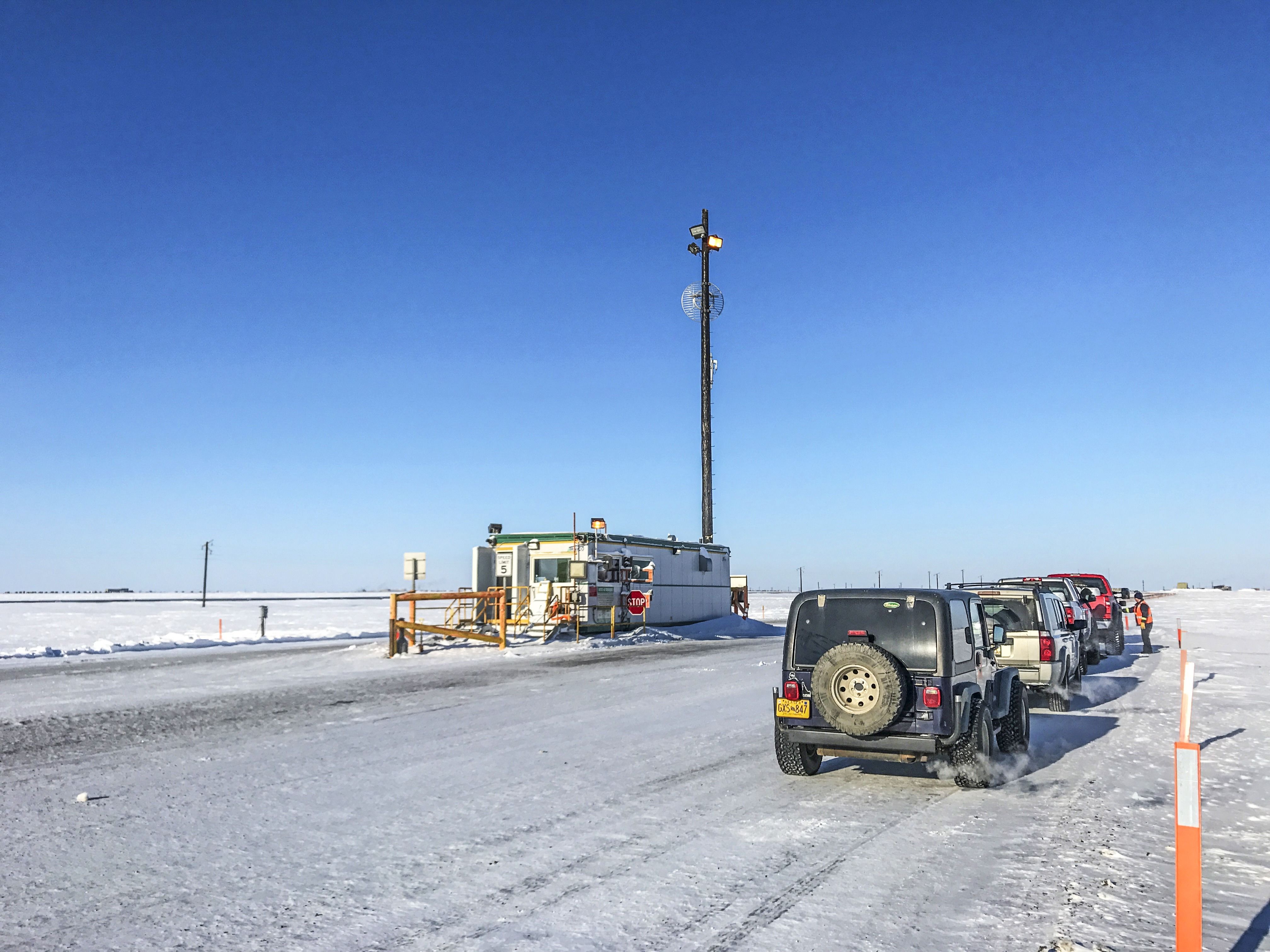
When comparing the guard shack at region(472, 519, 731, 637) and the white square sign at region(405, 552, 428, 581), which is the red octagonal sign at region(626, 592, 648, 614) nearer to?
the guard shack at region(472, 519, 731, 637)

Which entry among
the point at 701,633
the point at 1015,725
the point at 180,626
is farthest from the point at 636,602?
the point at 180,626

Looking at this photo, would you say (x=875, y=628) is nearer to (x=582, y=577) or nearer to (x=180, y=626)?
(x=582, y=577)

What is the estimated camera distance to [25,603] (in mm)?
83312

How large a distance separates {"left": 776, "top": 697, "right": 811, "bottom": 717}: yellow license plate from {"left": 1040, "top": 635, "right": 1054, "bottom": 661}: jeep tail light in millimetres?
6629

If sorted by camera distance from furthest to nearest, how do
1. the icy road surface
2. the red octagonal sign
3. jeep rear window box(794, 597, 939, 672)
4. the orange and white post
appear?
the red octagonal sign → jeep rear window box(794, 597, 939, 672) → the icy road surface → the orange and white post

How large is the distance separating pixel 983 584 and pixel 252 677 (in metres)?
15.1

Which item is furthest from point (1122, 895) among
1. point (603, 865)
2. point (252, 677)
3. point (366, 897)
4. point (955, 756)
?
point (252, 677)

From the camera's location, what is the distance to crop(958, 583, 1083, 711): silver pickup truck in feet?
44.2

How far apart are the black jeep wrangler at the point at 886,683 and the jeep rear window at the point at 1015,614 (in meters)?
4.89

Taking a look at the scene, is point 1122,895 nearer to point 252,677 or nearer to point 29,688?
point 252,677

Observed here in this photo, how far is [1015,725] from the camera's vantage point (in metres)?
10.1

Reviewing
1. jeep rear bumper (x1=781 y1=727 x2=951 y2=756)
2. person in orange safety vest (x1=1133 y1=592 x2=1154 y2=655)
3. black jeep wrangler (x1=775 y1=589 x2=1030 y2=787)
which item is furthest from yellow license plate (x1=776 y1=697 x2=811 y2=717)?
person in orange safety vest (x1=1133 y1=592 x2=1154 y2=655)

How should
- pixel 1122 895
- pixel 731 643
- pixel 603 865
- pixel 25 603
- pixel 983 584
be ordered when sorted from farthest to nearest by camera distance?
pixel 25 603 → pixel 731 643 → pixel 983 584 → pixel 603 865 → pixel 1122 895

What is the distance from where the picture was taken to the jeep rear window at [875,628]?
827 centimetres
